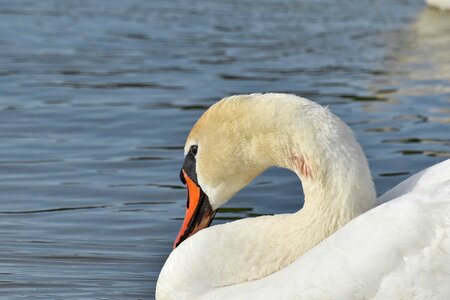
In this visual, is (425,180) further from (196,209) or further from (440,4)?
(440,4)

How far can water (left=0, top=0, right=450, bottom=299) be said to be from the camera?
7984 millimetres

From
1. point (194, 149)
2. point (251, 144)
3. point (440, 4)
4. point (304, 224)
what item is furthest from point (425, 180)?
point (440, 4)

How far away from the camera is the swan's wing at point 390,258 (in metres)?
5.26

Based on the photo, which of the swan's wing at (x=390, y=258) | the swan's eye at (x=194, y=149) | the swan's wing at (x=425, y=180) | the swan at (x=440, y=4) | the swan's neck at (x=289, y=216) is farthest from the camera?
the swan at (x=440, y=4)

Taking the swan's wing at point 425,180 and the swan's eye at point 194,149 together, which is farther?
the swan's eye at point 194,149

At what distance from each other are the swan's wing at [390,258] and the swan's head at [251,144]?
433 mm

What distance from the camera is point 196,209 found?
639 cm

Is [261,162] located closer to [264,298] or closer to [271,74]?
[264,298]

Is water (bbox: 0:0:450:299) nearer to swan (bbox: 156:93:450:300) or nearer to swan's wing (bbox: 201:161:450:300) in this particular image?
swan (bbox: 156:93:450:300)

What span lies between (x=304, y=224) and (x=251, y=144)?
0.45 m

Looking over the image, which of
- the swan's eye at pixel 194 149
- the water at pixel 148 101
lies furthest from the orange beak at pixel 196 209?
the water at pixel 148 101

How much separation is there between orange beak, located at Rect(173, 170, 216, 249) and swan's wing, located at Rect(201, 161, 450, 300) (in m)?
1.13

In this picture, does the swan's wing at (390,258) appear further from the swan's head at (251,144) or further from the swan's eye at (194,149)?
the swan's eye at (194,149)

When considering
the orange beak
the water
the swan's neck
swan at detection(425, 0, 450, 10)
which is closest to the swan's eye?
the orange beak
